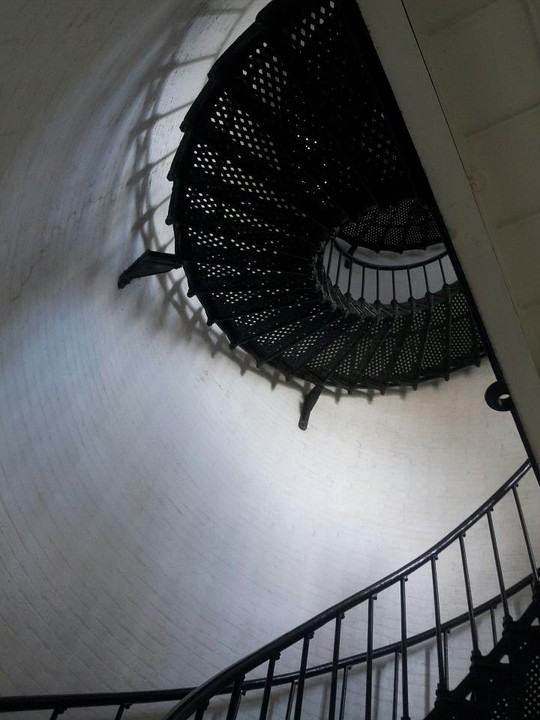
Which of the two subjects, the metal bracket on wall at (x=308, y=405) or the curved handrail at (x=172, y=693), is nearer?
the curved handrail at (x=172, y=693)

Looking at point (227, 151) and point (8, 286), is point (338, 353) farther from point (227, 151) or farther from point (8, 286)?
point (8, 286)

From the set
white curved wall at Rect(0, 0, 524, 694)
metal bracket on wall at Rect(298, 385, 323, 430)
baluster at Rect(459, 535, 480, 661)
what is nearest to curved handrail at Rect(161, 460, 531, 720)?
baluster at Rect(459, 535, 480, 661)

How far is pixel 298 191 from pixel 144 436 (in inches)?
67.9

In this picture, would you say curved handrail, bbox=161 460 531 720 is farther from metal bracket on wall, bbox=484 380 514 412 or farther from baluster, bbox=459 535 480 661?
metal bracket on wall, bbox=484 380 514 412

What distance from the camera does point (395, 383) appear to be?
16.0 ft

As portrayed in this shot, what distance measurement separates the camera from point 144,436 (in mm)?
3473

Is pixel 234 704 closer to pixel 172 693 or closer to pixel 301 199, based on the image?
pixel 172 693

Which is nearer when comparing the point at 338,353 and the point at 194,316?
the point at 194,316

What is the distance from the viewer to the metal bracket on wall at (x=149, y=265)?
3248mm

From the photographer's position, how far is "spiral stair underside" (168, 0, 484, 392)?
2.42m

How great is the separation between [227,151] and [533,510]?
3.23 m

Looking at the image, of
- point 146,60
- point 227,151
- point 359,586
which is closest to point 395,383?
point 359,586

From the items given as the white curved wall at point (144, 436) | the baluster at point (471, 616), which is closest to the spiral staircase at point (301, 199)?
the white curved wall at point (144, 436)

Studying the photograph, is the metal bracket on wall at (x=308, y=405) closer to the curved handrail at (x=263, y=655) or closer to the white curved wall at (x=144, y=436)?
the white curved wall at (x=144, y=436)
